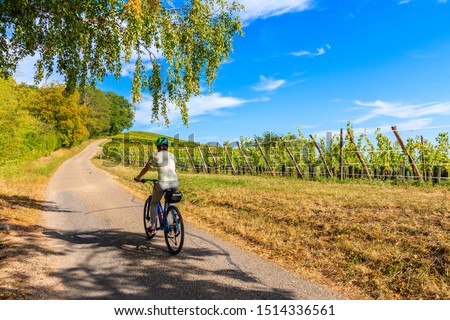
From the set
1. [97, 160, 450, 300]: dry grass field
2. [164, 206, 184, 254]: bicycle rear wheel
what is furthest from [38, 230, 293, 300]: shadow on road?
[97, 160, 450, 300]: dry grass field

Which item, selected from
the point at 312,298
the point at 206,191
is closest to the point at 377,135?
the point at 206,191

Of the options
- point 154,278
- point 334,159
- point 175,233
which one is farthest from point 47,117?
point 154,278

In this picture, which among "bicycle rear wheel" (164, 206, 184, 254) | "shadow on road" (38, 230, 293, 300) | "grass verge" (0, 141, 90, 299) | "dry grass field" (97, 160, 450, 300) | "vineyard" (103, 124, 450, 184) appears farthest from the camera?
"vineyard" (103, 124, 450, 184)

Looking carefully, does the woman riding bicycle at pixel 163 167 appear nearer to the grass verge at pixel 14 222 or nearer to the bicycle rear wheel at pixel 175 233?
the bicycle rear wheel at pixel 175 233

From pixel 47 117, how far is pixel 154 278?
196 ft

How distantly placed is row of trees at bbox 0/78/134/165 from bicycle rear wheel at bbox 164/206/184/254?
12.7 feet

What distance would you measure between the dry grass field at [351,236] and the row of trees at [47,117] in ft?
14.9

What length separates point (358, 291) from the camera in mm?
4648

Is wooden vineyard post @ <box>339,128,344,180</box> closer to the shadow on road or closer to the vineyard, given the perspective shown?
the vineyard

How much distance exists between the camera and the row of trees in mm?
16438

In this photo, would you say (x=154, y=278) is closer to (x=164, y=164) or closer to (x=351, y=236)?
(x=164, y=164)

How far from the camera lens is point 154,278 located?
193 inches

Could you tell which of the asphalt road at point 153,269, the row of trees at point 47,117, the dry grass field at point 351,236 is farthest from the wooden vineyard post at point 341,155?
the row of trees at point 47,117

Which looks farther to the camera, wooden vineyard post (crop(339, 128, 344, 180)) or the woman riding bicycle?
wooden vineyard post (crop(339, 128, 344, 180))
